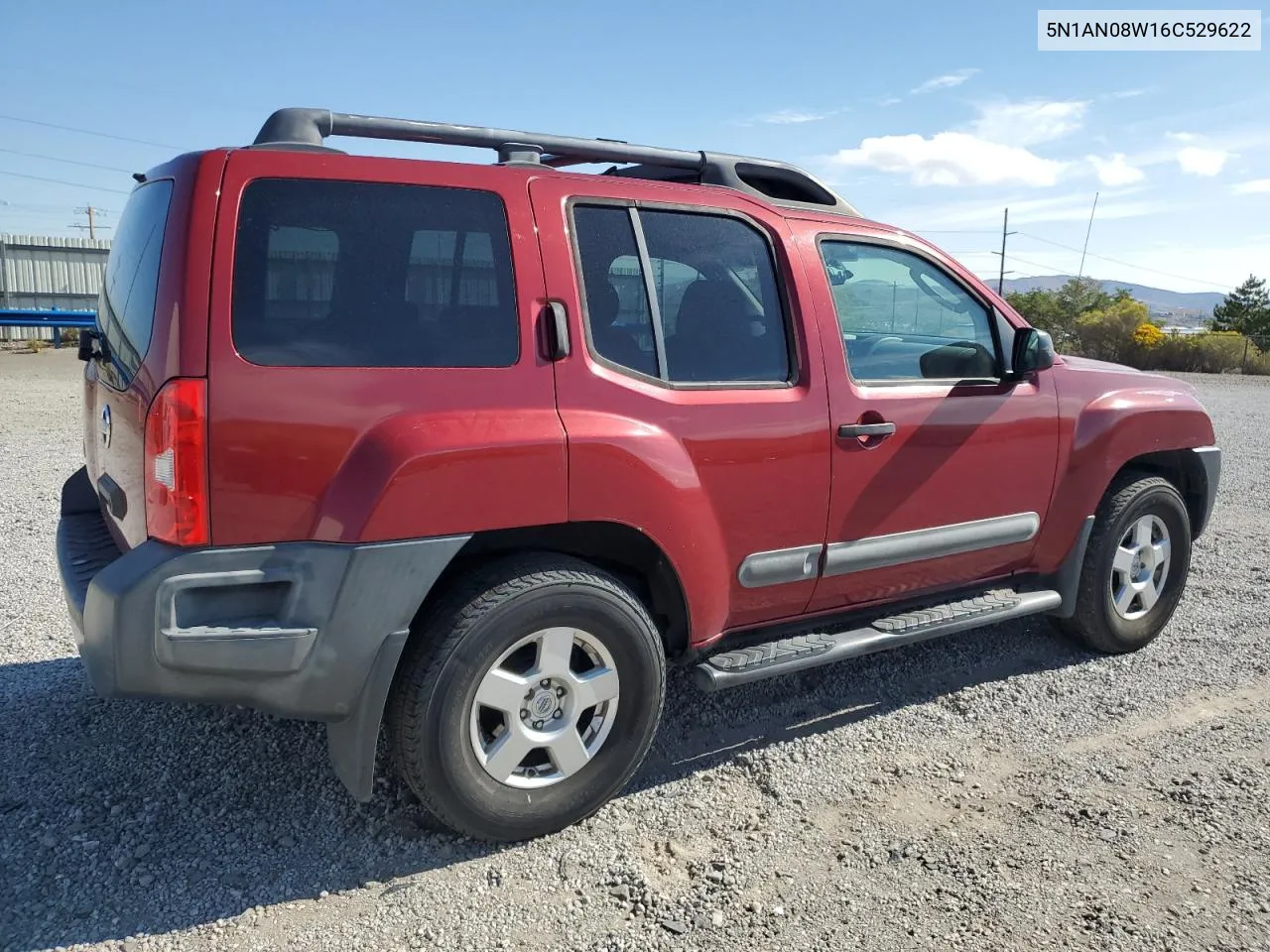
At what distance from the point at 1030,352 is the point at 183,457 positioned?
315 centimetres

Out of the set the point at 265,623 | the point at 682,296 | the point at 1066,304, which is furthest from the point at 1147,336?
the point at 265,623

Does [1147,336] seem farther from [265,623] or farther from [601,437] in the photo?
[265,623]

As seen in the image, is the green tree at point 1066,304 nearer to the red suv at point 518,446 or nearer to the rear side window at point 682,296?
the red suv at point 518,446

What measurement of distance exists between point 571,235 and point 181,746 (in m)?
2.24

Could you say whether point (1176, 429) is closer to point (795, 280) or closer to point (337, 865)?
point (795, 280)

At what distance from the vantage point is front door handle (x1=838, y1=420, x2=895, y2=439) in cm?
342

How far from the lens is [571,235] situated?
3004 mm

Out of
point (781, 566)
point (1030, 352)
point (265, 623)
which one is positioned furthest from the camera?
point (1030, 352)

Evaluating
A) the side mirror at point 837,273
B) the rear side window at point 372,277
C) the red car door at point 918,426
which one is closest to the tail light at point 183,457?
the rear side window at point 372,277

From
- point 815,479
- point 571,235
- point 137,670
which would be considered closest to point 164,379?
point 137,670

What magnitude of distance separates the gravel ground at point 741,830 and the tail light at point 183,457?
3.43 ft

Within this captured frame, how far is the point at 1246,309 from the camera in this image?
61562 millimetres

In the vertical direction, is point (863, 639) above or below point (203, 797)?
above

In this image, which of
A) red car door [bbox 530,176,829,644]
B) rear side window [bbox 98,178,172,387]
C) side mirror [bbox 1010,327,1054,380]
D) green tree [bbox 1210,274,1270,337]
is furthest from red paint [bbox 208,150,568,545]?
green tree [bbox 1210,274,1270,337]
